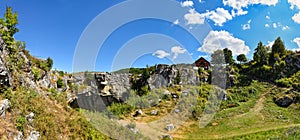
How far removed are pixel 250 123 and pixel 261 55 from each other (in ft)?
69.8

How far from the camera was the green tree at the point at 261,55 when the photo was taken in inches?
1567

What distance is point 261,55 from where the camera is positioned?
40812 mm

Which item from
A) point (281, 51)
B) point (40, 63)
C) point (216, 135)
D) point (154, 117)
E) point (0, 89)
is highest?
point (281, 51)

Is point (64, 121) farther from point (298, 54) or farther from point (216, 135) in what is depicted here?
point (298, 54)

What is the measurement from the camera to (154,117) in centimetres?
2505

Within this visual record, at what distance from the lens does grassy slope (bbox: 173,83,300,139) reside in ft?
65.0

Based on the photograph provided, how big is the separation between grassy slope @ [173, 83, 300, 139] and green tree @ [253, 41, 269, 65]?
11.6m

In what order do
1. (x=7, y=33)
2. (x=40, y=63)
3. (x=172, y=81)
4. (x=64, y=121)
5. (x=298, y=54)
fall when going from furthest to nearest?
(x=298, y=54) → (x=172, y=81) → (x=40, y=63) → (x=7, y=33) → (x=64, y=121)

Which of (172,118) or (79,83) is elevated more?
(79,83)

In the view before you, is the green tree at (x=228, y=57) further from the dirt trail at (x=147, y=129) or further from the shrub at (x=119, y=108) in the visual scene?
the dirt trail at (x=147, y=129)

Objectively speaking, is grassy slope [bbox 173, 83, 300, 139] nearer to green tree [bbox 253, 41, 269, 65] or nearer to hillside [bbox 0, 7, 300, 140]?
hillside [bbox 0, 7, 300, 140]

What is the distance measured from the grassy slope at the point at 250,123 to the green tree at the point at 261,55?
11.6m

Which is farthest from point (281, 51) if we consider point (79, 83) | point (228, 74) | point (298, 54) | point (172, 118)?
point (79, 83)

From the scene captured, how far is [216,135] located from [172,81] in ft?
47.2
